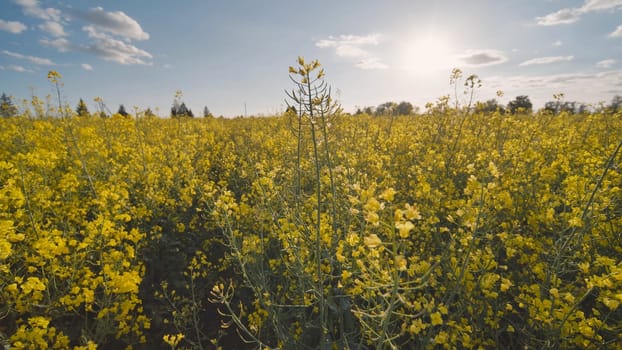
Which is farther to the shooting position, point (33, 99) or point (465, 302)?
point (33, 99)

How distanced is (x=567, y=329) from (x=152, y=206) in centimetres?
384

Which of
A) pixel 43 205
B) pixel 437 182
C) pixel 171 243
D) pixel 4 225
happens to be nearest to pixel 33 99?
pixel 43 205

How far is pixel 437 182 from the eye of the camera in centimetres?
372

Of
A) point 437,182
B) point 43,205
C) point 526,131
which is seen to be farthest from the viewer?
point 526,131

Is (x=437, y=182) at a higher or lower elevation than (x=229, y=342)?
higher

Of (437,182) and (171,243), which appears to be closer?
(171,243)

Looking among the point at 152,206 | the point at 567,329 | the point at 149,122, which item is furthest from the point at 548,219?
the point at 149,122

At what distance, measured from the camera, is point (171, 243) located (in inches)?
125

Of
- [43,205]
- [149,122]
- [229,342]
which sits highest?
[149,122]

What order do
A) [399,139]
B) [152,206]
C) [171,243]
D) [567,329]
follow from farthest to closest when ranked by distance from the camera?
1. [399,139]
2. [152,206]
3. [171,243]
4. [567,329]

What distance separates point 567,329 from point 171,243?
3.40 m

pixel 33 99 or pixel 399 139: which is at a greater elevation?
pixel 33 99

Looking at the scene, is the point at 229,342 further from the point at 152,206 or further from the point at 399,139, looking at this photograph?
the point at 399,139

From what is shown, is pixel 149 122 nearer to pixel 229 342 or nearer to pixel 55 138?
pixel 55 138
